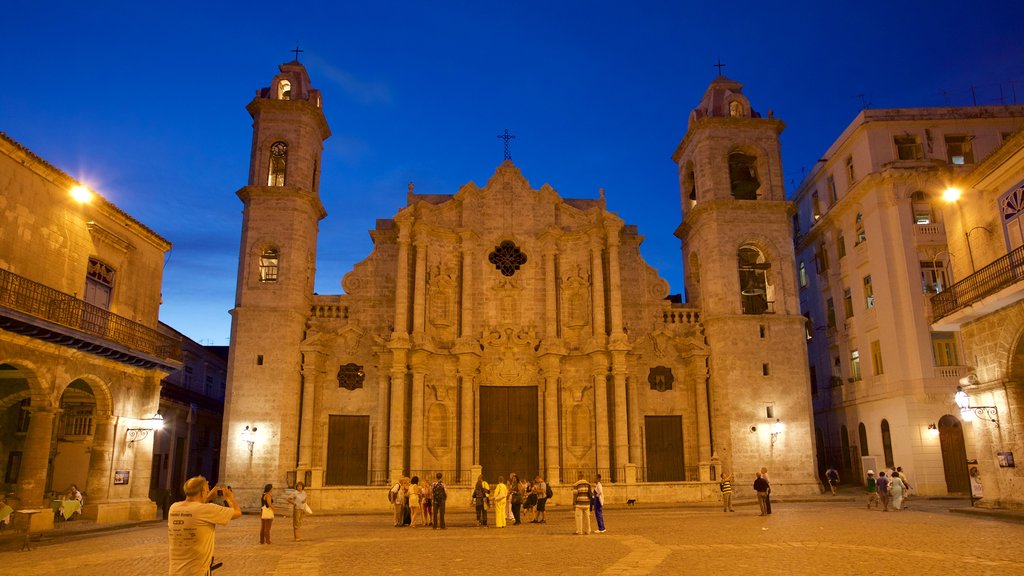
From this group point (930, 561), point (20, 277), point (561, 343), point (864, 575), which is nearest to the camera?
point (864, 575)

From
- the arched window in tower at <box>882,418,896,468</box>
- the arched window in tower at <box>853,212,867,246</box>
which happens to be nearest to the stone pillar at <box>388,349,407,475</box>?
the arched window in tower at <box>882,418,896,468</box>

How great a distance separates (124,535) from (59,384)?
4513 millimetres

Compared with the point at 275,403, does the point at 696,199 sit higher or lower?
higher

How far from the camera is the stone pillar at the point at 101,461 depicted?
21.8 m

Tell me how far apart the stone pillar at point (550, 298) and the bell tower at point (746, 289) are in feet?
22.3

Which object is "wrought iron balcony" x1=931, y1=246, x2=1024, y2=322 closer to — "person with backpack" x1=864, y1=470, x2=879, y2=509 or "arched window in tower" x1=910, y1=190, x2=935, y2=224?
"person with backpack" x1=864, y1=470, x2=879, y2=509

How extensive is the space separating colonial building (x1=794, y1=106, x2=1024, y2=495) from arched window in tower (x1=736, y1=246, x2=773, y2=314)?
4.52 metres

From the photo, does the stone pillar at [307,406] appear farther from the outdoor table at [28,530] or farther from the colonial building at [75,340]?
the outdoor table at [28,530]

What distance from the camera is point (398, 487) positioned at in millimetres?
21719

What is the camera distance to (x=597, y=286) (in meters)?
33.0

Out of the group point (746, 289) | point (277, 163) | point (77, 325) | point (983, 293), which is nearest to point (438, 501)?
point (77, 325)

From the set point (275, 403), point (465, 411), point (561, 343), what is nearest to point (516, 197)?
point (561, 343)

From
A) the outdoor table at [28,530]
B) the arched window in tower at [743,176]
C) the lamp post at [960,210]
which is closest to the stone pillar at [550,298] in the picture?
the arched window in tower at [743,176]

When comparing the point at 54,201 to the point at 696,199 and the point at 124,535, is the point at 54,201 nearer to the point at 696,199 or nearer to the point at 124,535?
the point at 124,535
